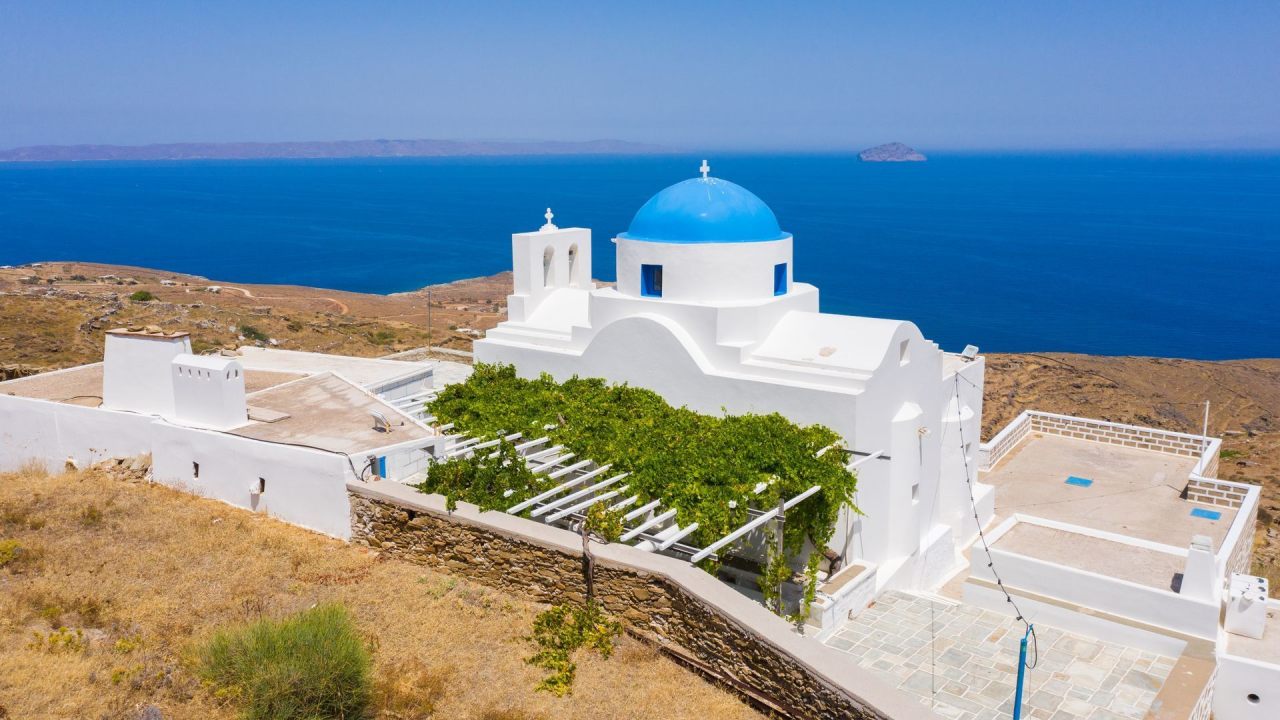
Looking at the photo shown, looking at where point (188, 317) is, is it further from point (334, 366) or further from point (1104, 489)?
point (1104, 489)

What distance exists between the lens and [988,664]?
1062 centimetres

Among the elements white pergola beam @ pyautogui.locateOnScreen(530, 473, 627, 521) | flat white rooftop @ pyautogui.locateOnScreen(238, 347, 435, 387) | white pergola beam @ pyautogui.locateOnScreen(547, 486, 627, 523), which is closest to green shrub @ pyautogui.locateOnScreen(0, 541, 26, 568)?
white pergola beam @ pyautogui.locateOnScreen(530, 473, 627, 521)

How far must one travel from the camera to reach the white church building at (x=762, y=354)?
13.5 metres

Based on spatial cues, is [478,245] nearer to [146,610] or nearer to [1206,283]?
[1206,283]

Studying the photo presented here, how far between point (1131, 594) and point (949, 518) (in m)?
4.76

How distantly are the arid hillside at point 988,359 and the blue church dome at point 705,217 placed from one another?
62.7ft

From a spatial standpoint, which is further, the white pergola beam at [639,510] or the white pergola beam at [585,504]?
the white pergola beam at [585,504]

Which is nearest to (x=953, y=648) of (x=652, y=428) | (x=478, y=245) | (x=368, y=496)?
(x=652, y=428)

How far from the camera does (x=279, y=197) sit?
190 meters

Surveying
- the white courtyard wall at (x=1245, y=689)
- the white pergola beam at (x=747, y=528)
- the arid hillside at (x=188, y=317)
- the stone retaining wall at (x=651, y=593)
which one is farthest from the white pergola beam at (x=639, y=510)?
the arid hillside at (x=188, y=317)

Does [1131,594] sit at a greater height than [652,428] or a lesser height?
lesser

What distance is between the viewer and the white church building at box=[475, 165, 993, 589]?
13508 mm

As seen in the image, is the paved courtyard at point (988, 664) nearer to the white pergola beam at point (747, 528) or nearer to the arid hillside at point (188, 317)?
the white pergola beam at point (747, 528)

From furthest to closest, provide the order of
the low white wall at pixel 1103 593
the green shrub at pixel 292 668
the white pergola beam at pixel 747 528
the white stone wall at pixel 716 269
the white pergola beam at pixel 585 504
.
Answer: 1. the white stone wall at pixel 716 269
2. the low white wall at pixel 1103 593
3. the white pergola beam at pixel 585 504
4. the white pergola beam at pixel 747 528
5. the green shrub at pixel 292 668
